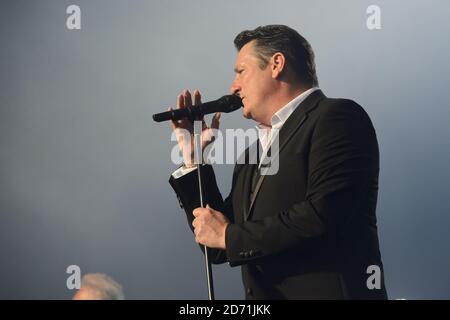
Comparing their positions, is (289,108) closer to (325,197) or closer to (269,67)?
(269,67)

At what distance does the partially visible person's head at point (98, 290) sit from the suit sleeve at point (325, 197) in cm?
60

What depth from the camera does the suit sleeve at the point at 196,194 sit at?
194 cm

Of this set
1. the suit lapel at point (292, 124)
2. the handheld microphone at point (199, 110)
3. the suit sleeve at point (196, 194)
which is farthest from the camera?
the suit sleeve at point (196, 194)

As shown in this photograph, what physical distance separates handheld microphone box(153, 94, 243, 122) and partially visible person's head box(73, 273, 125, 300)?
0.64m

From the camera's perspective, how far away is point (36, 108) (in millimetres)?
3135

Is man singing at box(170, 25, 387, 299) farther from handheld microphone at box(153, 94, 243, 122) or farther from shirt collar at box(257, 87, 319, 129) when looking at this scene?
handheld microphone at box(153, 94, 243, 122)

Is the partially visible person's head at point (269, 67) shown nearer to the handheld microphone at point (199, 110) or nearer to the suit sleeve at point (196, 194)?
the handheld microphone at point (199, 110)

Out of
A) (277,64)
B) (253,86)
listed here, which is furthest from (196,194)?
(277,64)

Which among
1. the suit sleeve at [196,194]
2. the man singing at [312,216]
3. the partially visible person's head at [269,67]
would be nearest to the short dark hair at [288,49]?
the partially visible person's head at [269,67]

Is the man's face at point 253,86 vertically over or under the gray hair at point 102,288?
over

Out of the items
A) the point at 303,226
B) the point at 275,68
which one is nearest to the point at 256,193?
the point at 303,226

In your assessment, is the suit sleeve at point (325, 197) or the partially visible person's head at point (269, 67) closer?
the suit sleeve at point (325, 197)

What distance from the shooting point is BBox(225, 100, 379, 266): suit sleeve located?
1537 millimetres
